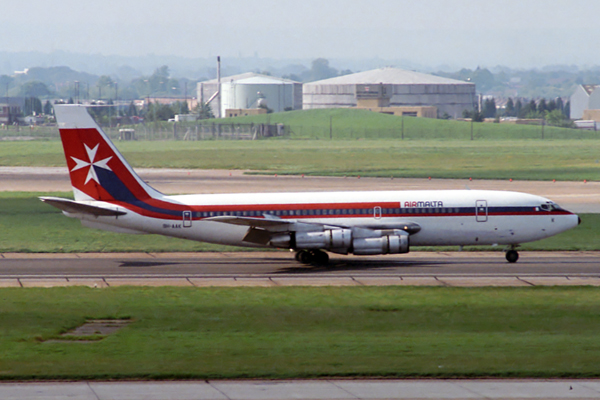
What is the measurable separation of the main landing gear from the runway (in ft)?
1.56

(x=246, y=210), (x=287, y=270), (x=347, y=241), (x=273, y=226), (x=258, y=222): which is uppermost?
(x=246, y=210)

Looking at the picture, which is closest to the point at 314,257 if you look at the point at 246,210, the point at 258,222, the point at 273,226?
the point at 273,226

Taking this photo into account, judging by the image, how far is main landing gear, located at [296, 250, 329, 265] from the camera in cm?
4219

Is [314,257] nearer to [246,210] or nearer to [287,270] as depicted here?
[287,270]

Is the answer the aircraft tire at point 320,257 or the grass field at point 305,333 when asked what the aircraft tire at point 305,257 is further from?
the grass field at point 305,333

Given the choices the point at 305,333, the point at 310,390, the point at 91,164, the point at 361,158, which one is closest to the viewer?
the point at 310,390

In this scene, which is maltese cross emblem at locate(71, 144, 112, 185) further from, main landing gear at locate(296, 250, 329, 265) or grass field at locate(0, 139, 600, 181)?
grass field at locate(0, 139, 600, 181)

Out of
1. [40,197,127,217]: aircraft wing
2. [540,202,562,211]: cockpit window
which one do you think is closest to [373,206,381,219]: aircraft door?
[540,202,562,211]: cockpit window

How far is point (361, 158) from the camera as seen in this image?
13188 centimetres

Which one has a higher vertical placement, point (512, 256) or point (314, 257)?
point (314, 257)

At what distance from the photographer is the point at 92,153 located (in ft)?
137

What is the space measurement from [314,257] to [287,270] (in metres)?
2.15

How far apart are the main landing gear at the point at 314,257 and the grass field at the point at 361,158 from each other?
5703 centimetres

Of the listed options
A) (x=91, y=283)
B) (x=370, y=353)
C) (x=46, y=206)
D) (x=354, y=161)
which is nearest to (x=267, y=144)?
(x=354, y=161)
